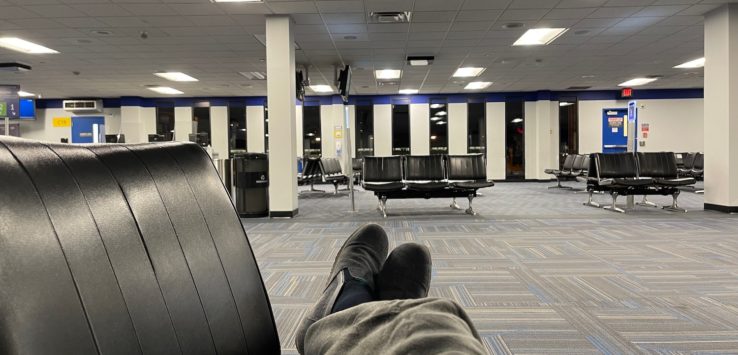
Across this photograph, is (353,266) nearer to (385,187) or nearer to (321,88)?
(385,187)

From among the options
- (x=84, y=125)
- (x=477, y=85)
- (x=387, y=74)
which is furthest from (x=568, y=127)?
(x=84, y=125)

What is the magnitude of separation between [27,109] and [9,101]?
298 centimetres

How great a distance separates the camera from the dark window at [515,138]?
45.4ft

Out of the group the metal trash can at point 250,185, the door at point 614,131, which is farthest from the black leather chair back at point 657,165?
the door at point 614,131

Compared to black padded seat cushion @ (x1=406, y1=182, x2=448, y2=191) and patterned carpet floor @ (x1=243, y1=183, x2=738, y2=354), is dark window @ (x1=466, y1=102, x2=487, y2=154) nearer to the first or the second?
patterned carpet floor @ (x1=243, y1=183, x2=738, y2=354)

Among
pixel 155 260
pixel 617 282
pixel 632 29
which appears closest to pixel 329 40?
pixel 632 29

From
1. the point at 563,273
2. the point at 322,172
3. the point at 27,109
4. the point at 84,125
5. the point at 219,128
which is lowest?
the point at 563,273

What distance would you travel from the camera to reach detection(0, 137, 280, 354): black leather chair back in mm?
424

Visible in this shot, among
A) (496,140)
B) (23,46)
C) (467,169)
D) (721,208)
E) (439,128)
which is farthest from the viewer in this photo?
(439,128)

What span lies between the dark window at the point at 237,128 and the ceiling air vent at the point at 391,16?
29.2 ft

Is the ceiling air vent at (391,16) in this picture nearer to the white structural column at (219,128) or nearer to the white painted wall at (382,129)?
the white painted wall at (382,129)

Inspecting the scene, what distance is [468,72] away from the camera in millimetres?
10430

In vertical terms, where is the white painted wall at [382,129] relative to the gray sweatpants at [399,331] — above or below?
above

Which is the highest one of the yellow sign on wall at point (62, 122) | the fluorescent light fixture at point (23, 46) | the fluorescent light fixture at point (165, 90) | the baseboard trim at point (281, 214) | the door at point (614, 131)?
the fluorescent light fixture at point (165, 90)
